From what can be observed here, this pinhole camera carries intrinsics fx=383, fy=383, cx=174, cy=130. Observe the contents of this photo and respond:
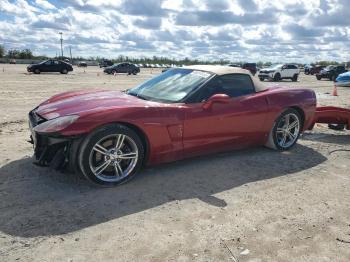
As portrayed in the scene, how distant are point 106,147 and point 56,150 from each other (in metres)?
0.55

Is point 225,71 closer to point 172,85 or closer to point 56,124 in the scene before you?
point 172,85

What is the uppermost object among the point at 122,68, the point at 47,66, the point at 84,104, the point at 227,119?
the point at 84,104

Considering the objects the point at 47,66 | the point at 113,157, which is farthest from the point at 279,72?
the point at 113,157

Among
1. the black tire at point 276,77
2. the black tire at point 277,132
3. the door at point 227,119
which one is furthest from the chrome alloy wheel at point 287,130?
the black tire at point 276,77

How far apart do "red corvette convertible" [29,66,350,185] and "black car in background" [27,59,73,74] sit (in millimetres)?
29731

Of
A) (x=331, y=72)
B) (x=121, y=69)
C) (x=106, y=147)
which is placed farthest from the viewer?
(x=121, y=69)

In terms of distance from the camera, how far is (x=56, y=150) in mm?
4254

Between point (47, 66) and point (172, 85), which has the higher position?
point (172, 85)

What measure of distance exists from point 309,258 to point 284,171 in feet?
7.29

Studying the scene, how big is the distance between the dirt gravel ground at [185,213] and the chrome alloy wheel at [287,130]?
2.09 feet

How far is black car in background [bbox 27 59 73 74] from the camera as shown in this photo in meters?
32.8

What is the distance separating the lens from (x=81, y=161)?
4152 mm

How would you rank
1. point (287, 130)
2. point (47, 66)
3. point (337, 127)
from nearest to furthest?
point (287, 130)
point (337, 127)
point (47, 66)

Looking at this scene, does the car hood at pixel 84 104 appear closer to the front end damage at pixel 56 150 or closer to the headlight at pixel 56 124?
the headlight at pixel 56 124
